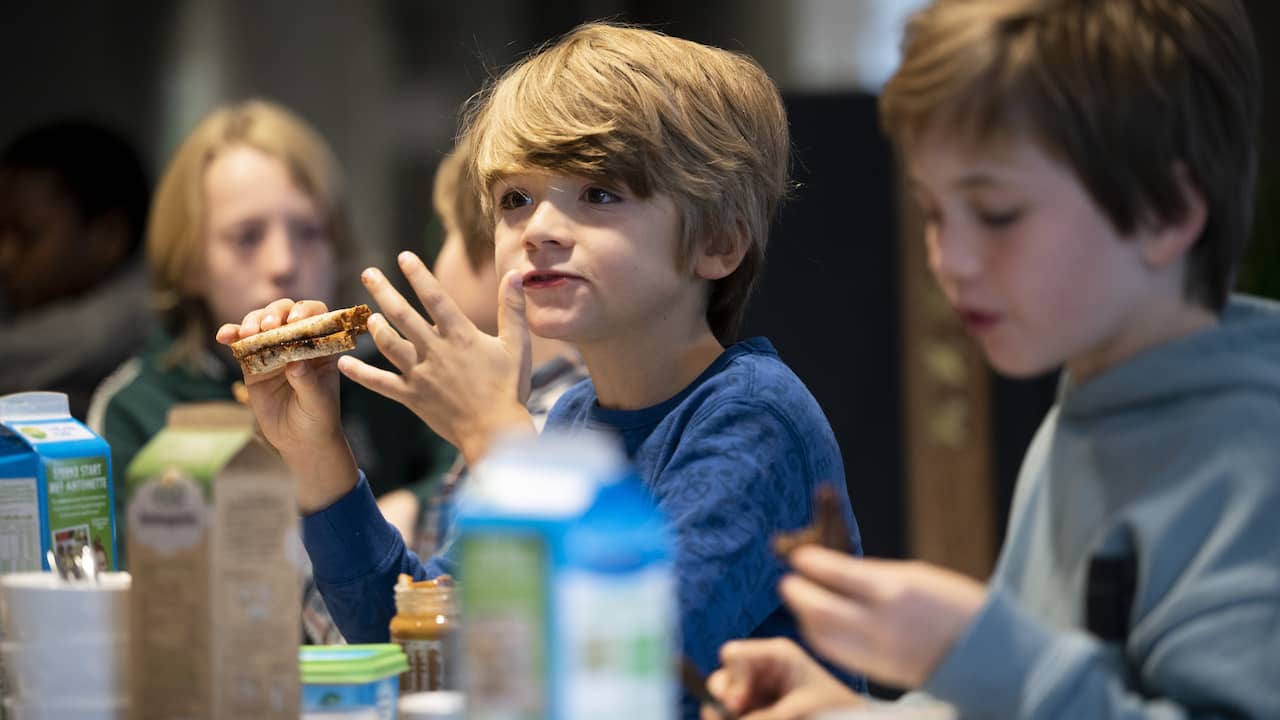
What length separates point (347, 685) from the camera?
38.2 inches

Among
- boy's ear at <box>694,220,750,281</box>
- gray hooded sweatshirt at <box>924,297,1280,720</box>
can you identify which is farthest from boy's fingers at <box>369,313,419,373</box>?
gray hooded sweatshirt at <box>924,297,1280,720</box>

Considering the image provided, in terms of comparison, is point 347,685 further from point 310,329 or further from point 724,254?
point 724,254

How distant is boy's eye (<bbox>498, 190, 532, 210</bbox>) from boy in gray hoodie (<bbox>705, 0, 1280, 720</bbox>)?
1.61ft

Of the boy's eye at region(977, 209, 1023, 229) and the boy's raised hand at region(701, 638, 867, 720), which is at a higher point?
the boy's eye at region(977, 209, 1023, 229)

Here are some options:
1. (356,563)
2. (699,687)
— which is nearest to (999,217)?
(699,687)

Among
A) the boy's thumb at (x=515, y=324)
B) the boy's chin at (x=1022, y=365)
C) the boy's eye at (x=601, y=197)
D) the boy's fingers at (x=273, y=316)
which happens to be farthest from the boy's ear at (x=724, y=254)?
the boy's chin at (x=1022, y=365)

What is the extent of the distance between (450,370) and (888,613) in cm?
44

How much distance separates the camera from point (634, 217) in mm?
1357

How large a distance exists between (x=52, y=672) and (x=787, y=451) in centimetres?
59

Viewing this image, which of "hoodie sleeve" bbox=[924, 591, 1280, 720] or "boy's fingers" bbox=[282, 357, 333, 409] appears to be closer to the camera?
"hoodie sleeve" bbox=[924, 591, 1280, 720]

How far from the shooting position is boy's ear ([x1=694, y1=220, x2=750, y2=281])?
143cm

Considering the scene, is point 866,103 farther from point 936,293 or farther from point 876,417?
point 876,417

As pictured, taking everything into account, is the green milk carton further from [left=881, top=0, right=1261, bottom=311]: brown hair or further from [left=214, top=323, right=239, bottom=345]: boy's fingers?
[left=881, top=0, right=1261, bottom=311]: brown hair

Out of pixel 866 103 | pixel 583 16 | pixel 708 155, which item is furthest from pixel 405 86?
pixel 708 155
